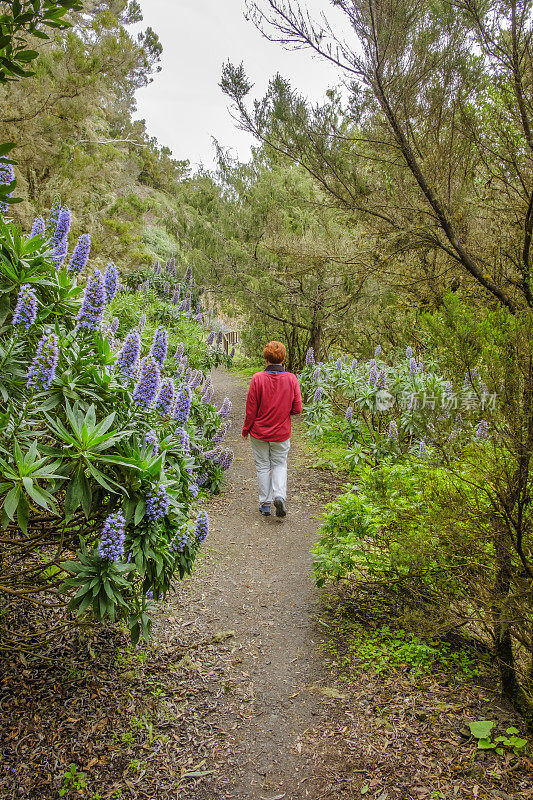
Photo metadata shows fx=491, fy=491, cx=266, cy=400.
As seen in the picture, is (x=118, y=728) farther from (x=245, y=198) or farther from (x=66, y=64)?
(x=245, y=198)

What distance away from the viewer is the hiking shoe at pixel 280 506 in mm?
5816

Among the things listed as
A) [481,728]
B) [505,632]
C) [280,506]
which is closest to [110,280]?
[505,632]

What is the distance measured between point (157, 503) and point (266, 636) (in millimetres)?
2015

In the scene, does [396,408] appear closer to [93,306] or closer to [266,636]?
[266,636]

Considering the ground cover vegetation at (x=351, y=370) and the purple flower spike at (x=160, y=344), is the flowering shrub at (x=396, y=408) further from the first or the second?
the purple flower spike at (x=160, y=344)

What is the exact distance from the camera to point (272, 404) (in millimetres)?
5680

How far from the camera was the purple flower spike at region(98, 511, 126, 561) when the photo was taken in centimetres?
209

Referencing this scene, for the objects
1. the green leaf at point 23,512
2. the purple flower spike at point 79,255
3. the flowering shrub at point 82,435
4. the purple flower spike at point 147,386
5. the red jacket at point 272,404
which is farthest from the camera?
the red jacket at point 272,404

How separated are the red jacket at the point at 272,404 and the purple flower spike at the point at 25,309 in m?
3.65

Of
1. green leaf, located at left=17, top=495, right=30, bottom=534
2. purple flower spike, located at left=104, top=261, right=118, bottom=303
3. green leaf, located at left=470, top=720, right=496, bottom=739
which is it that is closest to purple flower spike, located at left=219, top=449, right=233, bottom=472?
purple flower spike, located at left=104, top=261, right=118, bottom=303

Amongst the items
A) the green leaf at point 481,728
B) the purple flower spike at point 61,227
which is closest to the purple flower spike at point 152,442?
the purple flower spike at point 61,227

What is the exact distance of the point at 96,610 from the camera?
2131mm

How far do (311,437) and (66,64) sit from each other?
6941 millimetres

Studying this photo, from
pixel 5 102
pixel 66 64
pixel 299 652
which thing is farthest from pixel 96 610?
pixel 66 64
